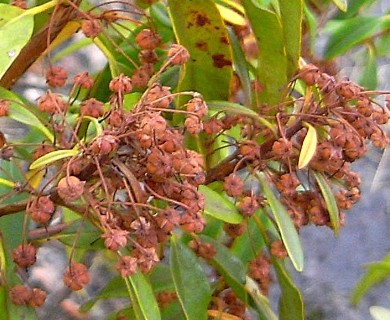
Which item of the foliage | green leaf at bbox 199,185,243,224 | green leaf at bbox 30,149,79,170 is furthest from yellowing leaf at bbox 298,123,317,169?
green leaf at bbox 30,149,79,170

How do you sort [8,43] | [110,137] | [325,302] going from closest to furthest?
[110,137] < [8,43] < [325,302]

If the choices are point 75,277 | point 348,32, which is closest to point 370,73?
point 348,32

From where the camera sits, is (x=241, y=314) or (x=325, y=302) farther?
(x=325, y=302)

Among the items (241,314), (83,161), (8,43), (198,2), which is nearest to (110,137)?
(83,161)

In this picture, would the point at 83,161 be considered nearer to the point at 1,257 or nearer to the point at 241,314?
the point at 1,257

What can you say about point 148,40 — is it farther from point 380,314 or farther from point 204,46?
point 380,314

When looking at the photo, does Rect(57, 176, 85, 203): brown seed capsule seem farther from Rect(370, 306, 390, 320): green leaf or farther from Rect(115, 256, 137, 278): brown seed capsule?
Rect(370, 306, 390, 320): green leaf
